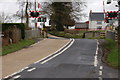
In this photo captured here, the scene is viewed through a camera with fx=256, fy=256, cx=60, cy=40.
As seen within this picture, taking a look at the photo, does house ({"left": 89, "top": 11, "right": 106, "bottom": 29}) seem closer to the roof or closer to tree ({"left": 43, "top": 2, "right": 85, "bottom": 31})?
the roof

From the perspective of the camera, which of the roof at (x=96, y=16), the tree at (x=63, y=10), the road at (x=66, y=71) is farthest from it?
the roof at (x=96, y=16)

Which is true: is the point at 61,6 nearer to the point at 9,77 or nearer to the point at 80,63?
the point at 80,63

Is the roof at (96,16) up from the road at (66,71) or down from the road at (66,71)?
up

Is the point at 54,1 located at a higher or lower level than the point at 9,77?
higher

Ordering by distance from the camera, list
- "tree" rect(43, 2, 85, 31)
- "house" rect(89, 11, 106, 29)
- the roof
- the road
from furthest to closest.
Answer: "house" rect(89, 11, 106, 29), the roof, "tree" rect(43, 2, 85, 31), the road

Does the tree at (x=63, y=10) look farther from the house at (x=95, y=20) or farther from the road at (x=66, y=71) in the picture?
the house at (x=95, y=20)

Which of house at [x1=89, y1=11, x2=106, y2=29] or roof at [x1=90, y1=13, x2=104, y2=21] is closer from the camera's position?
roof at [x1=90, y1=13, x2=104, y2=21]

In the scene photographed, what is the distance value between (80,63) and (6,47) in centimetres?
805

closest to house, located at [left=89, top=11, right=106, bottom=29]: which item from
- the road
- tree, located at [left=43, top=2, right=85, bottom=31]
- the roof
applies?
the roof

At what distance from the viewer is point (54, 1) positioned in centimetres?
4931

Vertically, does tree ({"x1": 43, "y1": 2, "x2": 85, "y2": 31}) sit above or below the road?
above

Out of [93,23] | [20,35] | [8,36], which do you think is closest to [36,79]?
[8,36]

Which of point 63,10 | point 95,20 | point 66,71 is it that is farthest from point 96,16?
point 66,71

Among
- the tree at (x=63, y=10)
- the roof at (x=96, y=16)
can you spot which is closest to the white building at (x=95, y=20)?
the roof at (x=96, y=16)
